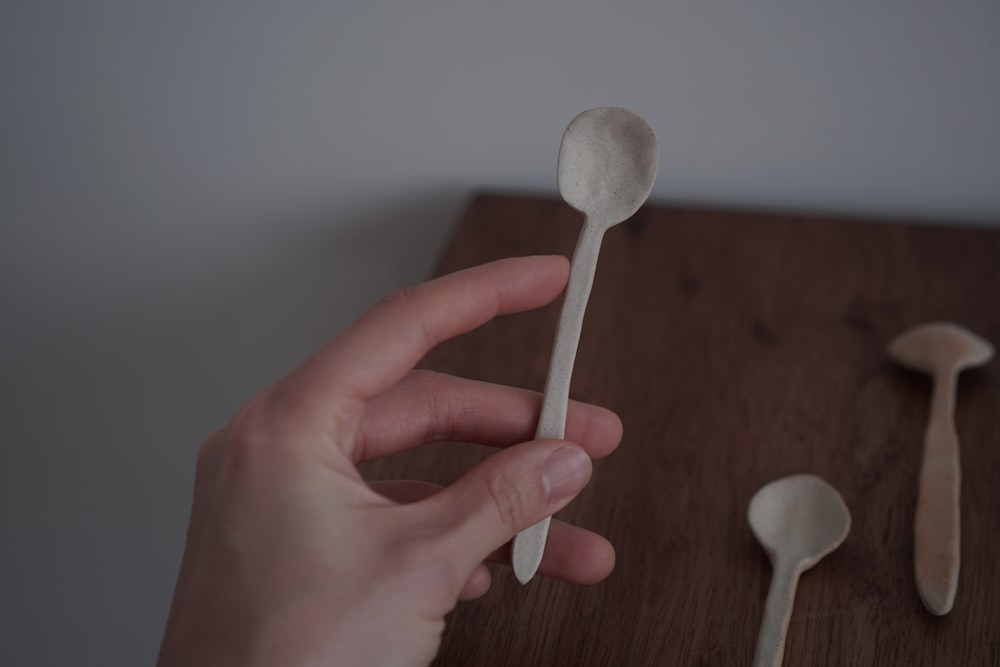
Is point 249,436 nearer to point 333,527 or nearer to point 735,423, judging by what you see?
point 333,527

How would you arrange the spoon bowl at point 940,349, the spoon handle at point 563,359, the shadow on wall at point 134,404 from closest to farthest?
the spoon handle at point 563,359 → the spoon bowl at point 940,349 → the shadow on wall at point 134,404

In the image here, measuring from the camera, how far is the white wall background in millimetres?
797

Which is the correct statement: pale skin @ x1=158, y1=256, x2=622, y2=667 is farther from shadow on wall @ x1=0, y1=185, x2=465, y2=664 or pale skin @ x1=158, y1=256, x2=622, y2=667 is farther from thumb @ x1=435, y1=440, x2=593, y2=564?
shadow on wall @ x1=0, y1=185, x2=465, y2=664

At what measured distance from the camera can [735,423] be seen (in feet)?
2.22

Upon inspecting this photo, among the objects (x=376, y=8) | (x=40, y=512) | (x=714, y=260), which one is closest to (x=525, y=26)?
(x=376, y=8)

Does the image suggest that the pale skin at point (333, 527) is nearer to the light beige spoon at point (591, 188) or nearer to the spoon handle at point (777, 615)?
the light beige spoon at point (591, 188)

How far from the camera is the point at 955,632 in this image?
0.52 m

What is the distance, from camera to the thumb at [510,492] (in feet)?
1.42

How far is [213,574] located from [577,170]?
0.33 metres

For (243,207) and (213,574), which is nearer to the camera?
(213,574)

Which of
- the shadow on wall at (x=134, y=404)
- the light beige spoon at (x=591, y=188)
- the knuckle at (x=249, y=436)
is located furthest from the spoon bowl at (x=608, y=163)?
the shadow on wall at (x=134, y=404)

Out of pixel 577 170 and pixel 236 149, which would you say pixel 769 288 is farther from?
pixel 236 149

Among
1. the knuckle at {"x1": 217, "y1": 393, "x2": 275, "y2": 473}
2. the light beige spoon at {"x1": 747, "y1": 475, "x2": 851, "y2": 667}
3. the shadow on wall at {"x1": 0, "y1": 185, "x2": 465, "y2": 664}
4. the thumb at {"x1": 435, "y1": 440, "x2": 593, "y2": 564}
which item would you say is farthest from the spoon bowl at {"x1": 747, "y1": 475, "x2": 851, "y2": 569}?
the shadow on wall at {"x1": 0, "y1": 185, "x2": 465, "y2": 664}

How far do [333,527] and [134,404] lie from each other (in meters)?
0.81
